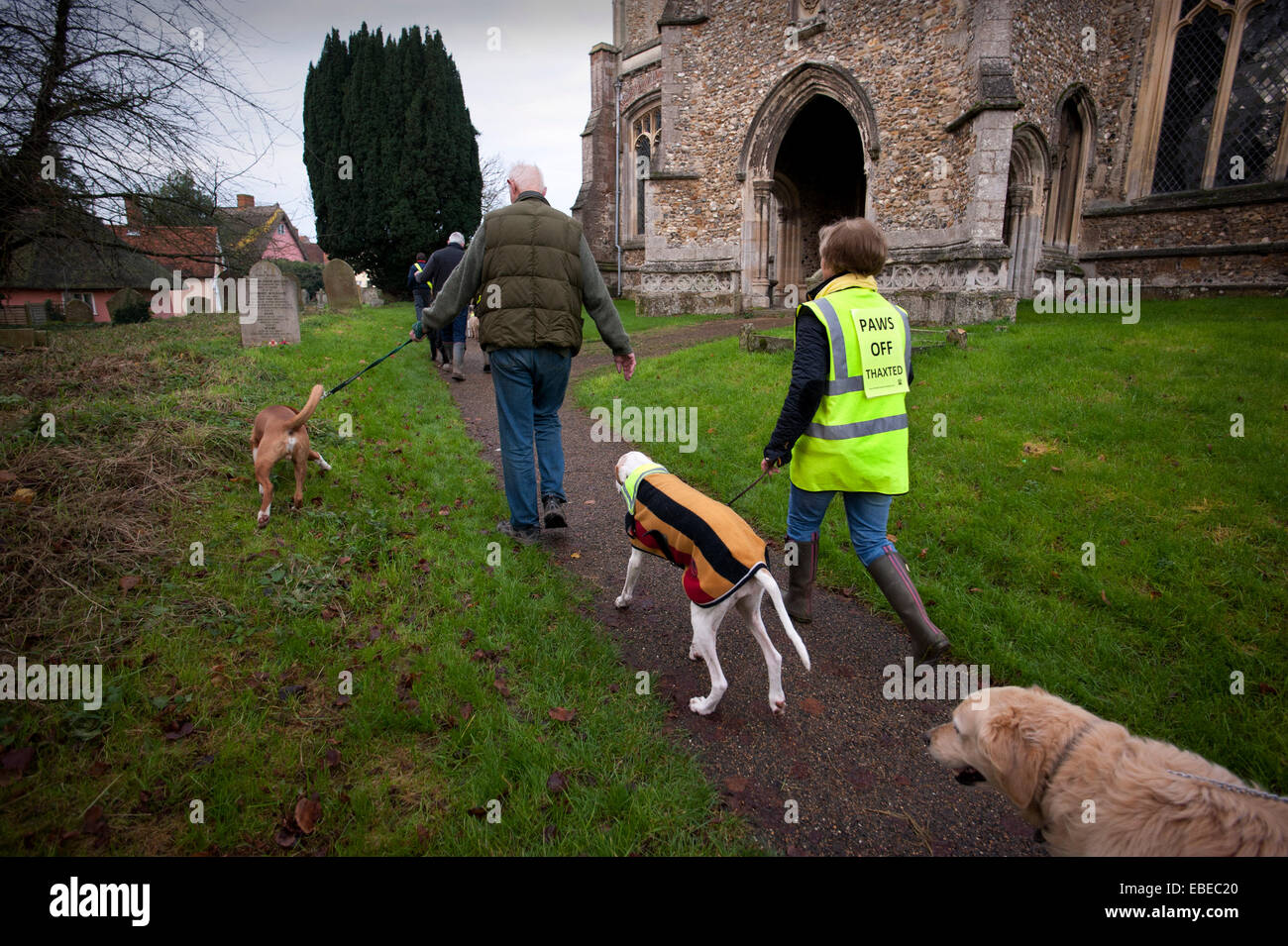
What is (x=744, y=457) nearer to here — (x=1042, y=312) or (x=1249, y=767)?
(x=1249, y=767)

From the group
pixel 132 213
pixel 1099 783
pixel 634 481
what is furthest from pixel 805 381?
pixel 132 213

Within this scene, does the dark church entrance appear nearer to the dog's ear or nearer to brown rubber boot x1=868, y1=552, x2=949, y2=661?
brown rubber boot x1=868, y1=552, x2=949, y2=661

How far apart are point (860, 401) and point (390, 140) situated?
98.6ft

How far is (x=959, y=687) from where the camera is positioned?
3.16 m

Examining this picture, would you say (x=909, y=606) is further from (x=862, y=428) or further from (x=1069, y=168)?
(x=1069, y=168)

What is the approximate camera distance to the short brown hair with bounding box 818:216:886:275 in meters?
3.24

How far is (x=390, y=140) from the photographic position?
26.3 metres

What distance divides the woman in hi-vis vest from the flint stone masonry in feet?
36.5

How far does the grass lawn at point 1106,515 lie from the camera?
306 cm

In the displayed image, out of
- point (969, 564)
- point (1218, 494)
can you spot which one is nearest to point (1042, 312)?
point (1218, 494)

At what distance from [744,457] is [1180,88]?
58.5 feet

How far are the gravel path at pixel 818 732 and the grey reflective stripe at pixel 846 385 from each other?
60.5 inches

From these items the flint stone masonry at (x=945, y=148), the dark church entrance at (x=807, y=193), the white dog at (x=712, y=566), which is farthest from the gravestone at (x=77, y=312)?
the white dog at (x=712, y=566)

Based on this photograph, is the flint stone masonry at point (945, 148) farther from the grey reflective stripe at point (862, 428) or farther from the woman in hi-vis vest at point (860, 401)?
the grey reflective stripe at point (862, 428)
